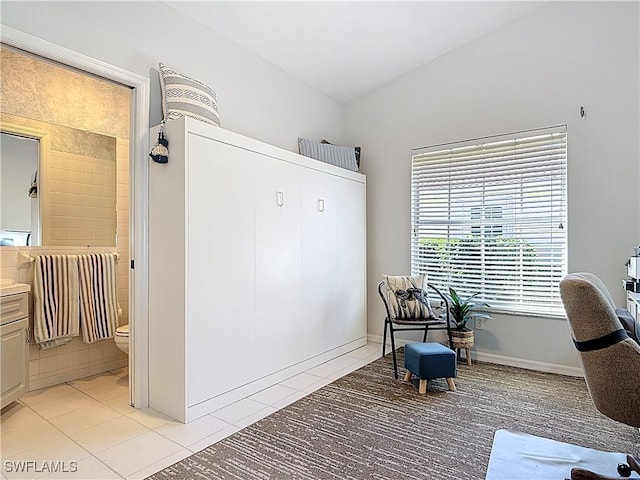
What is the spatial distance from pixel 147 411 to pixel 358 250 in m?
2.50

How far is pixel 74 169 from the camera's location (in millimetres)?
3533

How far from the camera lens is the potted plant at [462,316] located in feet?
12.0

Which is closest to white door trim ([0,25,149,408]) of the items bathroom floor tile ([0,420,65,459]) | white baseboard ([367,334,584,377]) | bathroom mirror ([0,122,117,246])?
bathroom floor tile ([0,420,65,459])

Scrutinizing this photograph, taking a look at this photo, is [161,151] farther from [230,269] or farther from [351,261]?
[351,261]

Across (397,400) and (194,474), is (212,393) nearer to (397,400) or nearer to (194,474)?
(194,474)

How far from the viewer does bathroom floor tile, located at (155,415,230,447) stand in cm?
228

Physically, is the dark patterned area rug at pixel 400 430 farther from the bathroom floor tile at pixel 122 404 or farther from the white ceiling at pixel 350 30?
the white ceiling at pixel 350 30

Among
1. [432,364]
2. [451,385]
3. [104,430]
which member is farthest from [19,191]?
[451,385]

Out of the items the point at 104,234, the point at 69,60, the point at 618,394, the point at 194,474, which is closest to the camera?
the point at 618,394

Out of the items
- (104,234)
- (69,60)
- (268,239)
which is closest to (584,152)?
(268,239)

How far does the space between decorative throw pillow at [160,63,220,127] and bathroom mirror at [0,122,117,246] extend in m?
1.37

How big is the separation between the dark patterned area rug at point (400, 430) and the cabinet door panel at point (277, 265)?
1.58 ft

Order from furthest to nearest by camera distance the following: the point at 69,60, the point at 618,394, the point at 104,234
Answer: the point at 104,234 < the point at 69,60 < the point at 618,394

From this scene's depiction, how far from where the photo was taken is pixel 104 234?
3.68 meters
